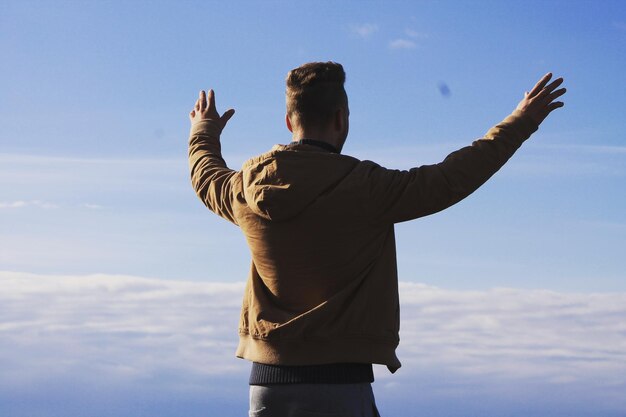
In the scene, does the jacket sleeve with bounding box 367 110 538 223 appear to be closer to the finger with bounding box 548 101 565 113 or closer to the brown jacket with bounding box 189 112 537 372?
the brown jacket with bounding box 189 112 537 372

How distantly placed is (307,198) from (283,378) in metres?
0.99

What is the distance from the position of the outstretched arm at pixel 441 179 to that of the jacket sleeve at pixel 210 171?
987 mm

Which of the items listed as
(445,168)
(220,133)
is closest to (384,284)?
(445,168)

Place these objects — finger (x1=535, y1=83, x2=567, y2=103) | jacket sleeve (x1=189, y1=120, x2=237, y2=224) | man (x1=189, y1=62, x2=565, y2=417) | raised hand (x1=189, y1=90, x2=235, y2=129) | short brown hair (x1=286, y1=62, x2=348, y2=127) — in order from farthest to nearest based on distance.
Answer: raised hand (x1=189, y1=90, x2=235, y2=129) → jacket sleeve (x1=189, y1=120, x2=237, y2=224) → finger (x1=535, y1=83, x2=567, y2=103) → short brown hair (x1=286, y1=62, x2=348, y2=127) → man (x1=189, y1=62, x2=565, y2=417)

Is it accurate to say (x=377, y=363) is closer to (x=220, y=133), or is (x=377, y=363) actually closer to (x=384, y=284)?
(x=384, y=284)

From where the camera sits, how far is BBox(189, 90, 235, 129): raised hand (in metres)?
6.23

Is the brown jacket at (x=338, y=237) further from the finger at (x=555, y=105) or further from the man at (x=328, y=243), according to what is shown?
the finger at (x=555, y=105)

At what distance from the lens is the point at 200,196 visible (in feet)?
18.8

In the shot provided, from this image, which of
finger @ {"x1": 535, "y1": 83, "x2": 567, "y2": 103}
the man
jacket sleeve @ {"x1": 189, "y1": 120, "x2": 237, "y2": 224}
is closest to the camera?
the man

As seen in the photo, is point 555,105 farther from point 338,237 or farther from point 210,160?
point 210,160

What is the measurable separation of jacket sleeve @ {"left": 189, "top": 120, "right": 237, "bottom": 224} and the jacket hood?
0.45 metres

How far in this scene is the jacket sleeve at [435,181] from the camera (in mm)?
4820

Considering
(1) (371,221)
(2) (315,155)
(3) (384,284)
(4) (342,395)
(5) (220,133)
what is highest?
(5) (220,133)

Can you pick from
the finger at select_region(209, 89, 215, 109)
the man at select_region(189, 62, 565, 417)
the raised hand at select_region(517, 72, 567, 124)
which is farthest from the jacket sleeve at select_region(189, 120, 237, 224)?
the raised hand at select_region(517, 72, 567, 124)
